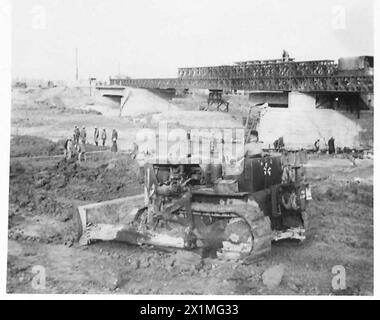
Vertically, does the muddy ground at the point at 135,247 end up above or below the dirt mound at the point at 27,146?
below

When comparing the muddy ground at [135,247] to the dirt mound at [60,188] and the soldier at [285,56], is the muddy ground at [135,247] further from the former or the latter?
the soldier at [285,56]

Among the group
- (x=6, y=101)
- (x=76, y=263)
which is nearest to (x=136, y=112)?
(x=6, y=101)

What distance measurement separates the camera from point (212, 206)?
6930 millimetres

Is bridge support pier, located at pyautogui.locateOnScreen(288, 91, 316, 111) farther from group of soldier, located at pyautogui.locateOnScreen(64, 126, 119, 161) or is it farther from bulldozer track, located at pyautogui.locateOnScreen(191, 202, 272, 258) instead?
group of soldier, located at pyautogui.locateOnScreen(64, 126, 119, 161)

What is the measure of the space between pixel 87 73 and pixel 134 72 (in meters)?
0.73

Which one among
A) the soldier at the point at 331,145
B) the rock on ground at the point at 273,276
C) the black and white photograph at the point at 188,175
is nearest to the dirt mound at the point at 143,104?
the black and white photograph at the point at 188,175

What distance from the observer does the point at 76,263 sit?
733 cm

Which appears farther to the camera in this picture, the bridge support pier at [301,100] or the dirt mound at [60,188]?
the bridge support pier at [301,100]

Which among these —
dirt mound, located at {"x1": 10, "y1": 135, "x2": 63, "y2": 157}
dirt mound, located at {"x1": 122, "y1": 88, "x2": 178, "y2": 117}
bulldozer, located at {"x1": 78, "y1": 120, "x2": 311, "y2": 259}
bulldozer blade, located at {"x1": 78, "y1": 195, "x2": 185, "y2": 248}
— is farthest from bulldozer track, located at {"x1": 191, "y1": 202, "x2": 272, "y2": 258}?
dirt mound, located at {"x1": 10, "y1": 135, "x2": 63, "y2": 157}

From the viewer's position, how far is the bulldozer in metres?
6.90

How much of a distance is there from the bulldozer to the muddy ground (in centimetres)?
17

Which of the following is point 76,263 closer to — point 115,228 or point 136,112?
point 115,228

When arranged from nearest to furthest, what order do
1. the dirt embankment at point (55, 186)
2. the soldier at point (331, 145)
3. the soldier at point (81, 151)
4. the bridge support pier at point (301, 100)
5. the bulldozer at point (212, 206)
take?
the bulldozer at point (212, 206) → the dirt embankment at point (55, 186) → the soldier at point (81, 151) → the soldier at point (331, 145) → the bridge support pier at point (301, 100)

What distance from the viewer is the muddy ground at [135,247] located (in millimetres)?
7121
